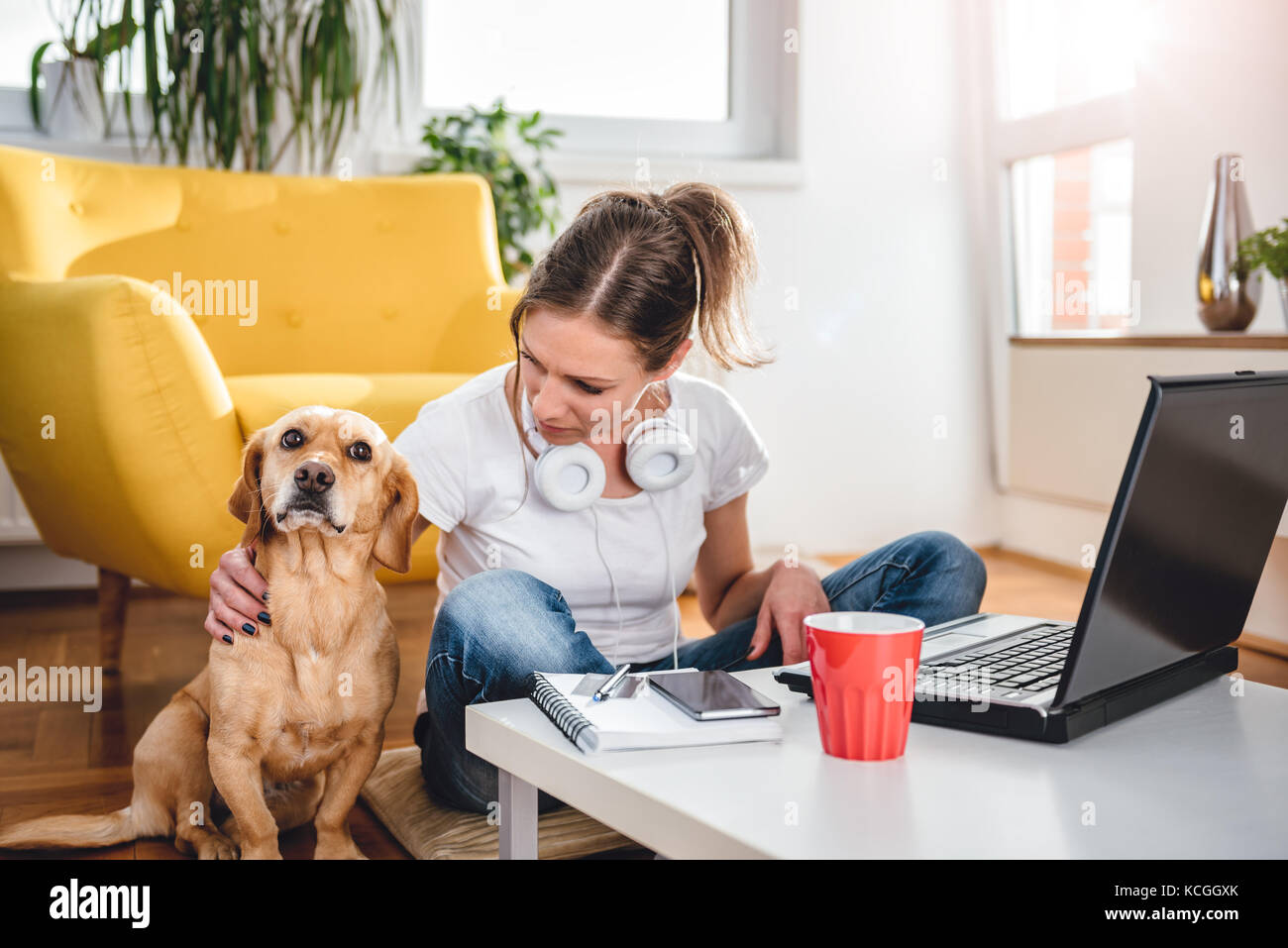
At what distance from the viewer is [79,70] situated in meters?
2.86

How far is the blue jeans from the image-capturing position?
3.52ft

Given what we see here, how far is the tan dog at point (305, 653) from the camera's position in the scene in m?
1.18

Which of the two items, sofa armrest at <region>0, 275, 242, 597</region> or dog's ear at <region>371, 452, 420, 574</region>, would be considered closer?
dog's ear at <region>371, 452, 420, 574</region>

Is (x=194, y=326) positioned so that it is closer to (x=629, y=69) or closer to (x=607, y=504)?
(x=607, y=504)

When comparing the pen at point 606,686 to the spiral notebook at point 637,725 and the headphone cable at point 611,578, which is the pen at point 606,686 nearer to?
the spiral notebook at point 637,725

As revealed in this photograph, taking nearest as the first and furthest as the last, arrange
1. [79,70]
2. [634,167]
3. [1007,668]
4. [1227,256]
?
1. [1007,668]
2. [1227,256]
3. [79,70]
4. [634,167]

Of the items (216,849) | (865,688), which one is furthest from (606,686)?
(216,849)

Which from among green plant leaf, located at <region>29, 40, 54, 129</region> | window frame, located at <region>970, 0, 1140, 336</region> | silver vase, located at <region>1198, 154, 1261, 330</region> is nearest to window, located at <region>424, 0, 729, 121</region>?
window frame, located at <region>970, 0, 1140, 336</region>

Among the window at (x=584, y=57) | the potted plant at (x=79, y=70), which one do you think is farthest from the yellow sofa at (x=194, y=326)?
the window at (x=584, y=57)

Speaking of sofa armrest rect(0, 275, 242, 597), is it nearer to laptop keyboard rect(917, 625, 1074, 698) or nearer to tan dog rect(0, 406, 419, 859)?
tan dog rect(0, 406, 419, 859)

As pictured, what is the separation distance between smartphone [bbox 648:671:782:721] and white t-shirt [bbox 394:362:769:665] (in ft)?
1.53

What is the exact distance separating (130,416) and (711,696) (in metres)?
1.30
